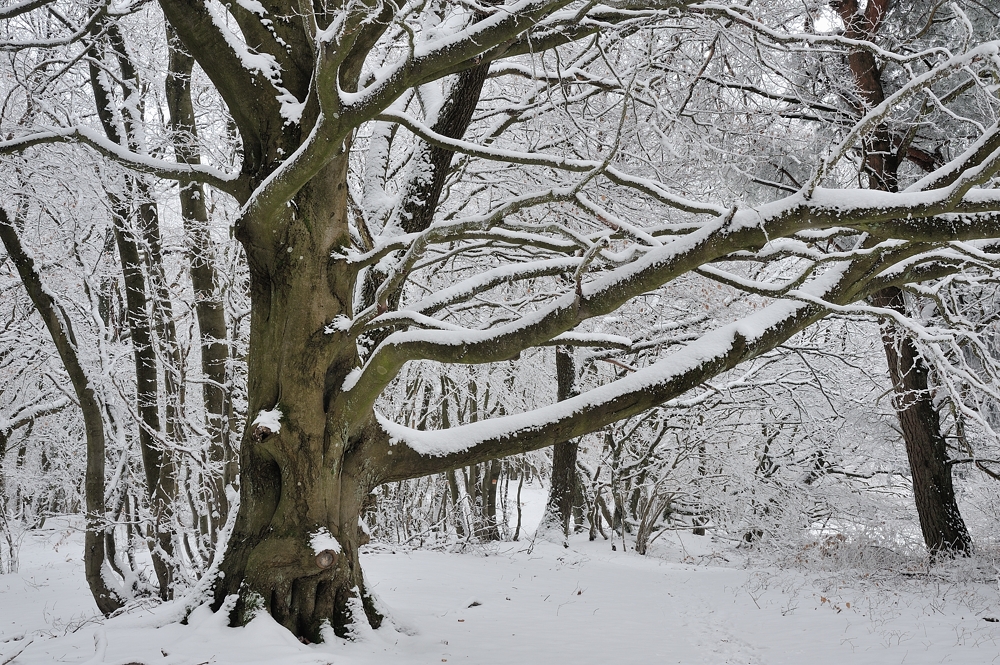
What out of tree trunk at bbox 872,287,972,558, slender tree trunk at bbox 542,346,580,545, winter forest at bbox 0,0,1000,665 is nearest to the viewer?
winter forest at bbox 0,0,1000,665

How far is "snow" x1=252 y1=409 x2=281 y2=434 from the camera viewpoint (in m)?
3.97

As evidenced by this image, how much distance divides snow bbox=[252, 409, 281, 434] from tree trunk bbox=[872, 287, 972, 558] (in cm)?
785

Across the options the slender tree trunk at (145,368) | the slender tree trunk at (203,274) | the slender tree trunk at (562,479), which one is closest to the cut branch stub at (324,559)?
the slender tree trunk at (203,274)

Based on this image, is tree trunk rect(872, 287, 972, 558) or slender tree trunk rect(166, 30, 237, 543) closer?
slender tree trunk rect(166, 30, 237, 543)

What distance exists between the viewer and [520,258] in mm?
7156

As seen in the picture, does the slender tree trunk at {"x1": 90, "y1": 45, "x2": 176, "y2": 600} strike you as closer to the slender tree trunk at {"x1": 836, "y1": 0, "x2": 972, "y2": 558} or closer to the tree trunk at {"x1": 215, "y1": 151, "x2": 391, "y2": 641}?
the tree trunk at {"x1": 215, "y1": 151, "x2": 391, "y2": 641}

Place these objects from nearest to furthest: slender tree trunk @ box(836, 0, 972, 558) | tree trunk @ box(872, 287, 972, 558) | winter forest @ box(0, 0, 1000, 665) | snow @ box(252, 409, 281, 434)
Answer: winter forest @ box(0, 0, 1000, 665)
snow @ box(252, 409, 281, 434)
slender tree trunk @ box(836, 0, 972, 558)
tree trunk @ box(872, 287, 972, 558)

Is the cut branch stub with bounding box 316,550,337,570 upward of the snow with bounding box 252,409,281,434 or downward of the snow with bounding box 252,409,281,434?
downward

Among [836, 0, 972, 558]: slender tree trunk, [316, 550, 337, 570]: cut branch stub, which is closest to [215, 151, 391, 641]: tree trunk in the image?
[316, 550, 337, 570]: cut branch stub

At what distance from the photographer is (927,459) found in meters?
8.84

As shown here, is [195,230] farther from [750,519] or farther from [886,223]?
[750,519]

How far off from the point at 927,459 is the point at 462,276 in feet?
22.7

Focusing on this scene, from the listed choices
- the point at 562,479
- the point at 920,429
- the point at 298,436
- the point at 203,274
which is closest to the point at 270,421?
the point at 298,436

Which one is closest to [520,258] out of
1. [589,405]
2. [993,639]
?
[589,405]
